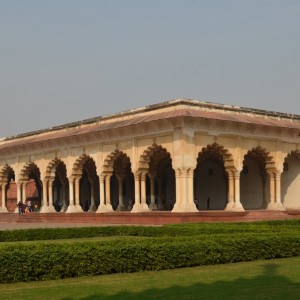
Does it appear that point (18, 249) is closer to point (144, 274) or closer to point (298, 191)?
point (144, 274)

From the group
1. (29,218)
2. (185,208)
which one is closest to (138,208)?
(185,208)

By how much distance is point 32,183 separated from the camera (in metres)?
45.5

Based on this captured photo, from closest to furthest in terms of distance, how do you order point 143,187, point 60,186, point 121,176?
point 143,187 → point 121,176 → point 60,186

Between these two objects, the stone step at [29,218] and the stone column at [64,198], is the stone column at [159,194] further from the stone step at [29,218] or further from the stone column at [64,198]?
the stone column at [64,198]

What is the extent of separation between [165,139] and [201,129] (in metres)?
1.49

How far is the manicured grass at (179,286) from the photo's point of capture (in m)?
7.29

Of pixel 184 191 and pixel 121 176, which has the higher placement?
pixel 121 176

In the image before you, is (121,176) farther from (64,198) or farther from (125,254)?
(125,254)

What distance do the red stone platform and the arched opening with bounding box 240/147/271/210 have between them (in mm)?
3138

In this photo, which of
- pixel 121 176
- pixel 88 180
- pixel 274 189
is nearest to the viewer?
pixel 274 189

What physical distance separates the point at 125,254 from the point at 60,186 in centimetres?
2856

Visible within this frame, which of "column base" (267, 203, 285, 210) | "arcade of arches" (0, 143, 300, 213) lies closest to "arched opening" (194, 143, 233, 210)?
"arcade of arches" (0, 143, 300, 213)

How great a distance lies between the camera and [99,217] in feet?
83.9

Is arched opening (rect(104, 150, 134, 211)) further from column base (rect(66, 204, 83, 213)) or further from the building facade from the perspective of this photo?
column base (rect(66, 204, 83, 213))
